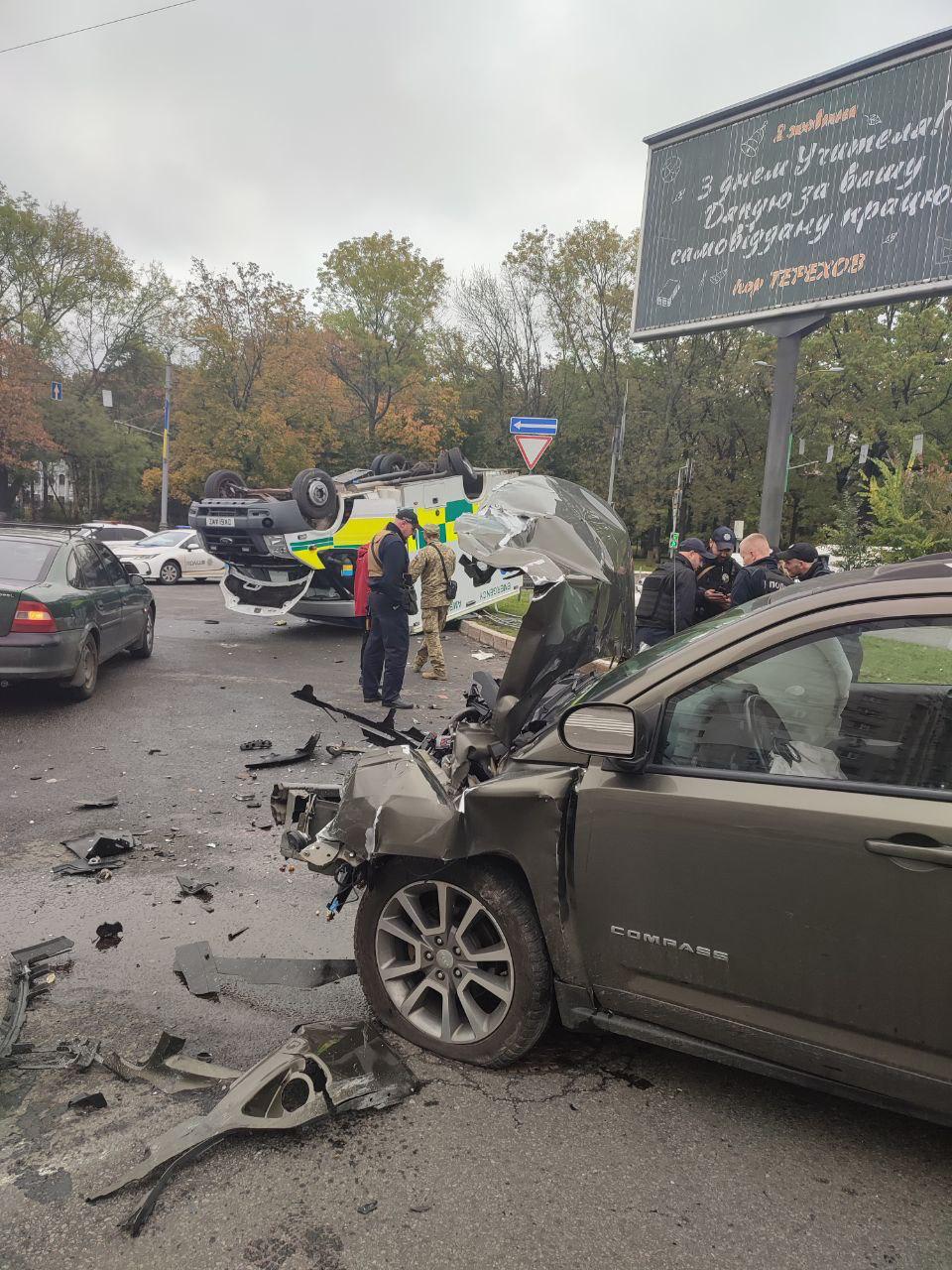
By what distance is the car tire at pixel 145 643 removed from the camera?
9.87 meters

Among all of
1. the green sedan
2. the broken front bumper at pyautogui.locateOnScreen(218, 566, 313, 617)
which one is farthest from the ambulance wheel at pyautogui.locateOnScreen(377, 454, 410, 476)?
the green sedan

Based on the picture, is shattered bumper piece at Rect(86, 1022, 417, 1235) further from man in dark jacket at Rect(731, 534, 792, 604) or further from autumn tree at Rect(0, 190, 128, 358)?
autumn tree at Rect(0, 190, 128, 358)

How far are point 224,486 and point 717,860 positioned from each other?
11.7 metres

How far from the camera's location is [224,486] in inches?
502

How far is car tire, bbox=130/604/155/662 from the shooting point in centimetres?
987

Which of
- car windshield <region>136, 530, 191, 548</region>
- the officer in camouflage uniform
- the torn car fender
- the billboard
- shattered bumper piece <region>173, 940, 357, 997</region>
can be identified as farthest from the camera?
car windshield <region>136, 530, 191, 548</region>

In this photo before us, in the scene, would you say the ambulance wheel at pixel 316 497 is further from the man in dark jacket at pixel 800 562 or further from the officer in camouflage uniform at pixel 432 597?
the man in dark jacket at pixel 800 562

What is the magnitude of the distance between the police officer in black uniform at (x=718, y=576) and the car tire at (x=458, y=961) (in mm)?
5639

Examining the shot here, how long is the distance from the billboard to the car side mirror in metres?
11.4

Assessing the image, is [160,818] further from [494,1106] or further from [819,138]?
[819,138]

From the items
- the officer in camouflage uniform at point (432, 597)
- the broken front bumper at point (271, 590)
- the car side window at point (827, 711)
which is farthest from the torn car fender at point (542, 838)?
the broken front bumper at point (271, 590)

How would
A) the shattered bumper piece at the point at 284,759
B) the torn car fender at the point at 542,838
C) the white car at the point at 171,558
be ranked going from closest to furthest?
the torn car fender at the point at 542,838 → the shattered bumper piece at the point at 284,759 → the white car at the point at 171,558

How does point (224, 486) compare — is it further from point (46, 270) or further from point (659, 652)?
point (46, 270)

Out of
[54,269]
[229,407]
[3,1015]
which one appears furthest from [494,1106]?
[54,269]
